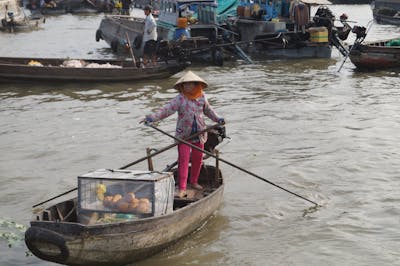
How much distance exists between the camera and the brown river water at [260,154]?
6871mm

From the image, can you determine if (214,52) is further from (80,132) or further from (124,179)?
(124,179)

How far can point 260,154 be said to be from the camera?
1024 cm

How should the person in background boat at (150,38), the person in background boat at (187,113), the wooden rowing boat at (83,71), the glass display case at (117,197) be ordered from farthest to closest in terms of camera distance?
the person in background boat at (150,38), the wooden rowing boat at (83,71), the person in background boat at (187,113), the glass display case at (117,197)

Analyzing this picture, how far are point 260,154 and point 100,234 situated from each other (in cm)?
515

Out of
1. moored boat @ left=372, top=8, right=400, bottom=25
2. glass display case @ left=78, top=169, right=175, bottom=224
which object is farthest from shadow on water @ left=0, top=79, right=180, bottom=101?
moored boat @ left=372, top=8, right=400, bottom=25

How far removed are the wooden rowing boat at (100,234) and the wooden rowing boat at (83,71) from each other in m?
9.74

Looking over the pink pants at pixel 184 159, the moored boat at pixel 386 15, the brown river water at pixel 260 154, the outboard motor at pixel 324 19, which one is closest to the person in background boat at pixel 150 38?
the brown river water at pixel 260 154

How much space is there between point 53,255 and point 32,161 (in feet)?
15.4

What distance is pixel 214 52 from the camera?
19.3 m

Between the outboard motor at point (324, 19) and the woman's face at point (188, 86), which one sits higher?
the outboard motor at point (324, 19)

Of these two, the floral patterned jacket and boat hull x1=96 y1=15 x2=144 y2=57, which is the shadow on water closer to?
boat hull x1=96 y1=15 x2=144 y2=57

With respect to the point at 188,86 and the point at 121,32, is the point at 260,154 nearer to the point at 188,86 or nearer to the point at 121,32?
the point at 188,86

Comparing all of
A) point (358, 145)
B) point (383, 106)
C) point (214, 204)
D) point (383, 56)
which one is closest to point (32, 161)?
point (214, 204)

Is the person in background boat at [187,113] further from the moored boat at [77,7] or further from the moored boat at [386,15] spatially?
the moored boat at [77,7]
